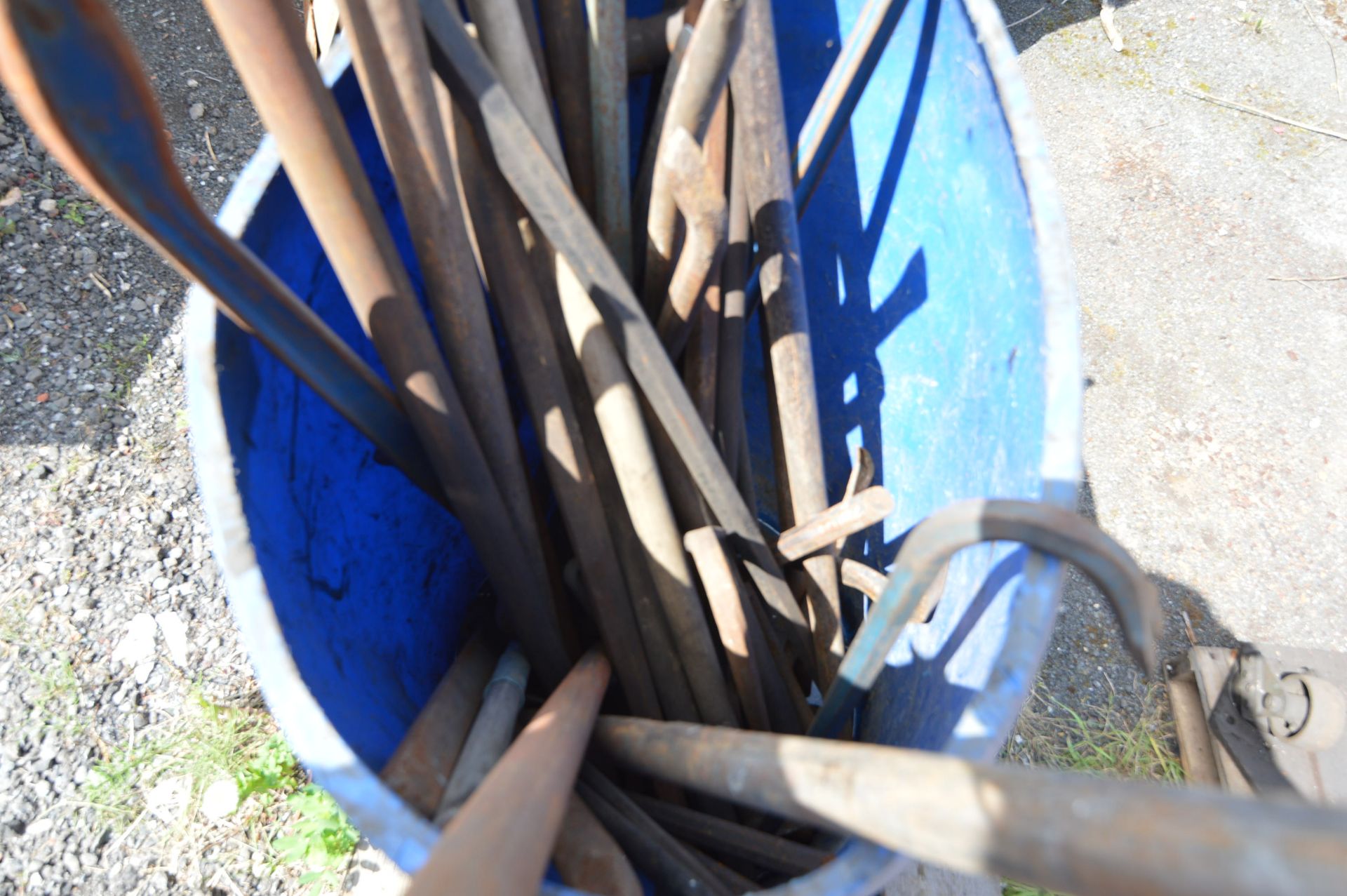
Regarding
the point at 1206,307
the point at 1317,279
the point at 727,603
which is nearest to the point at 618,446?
the point at 727,603

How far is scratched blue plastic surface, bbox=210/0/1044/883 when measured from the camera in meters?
0.81

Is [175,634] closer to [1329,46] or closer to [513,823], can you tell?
[513,823]

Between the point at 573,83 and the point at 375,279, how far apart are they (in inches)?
16.8

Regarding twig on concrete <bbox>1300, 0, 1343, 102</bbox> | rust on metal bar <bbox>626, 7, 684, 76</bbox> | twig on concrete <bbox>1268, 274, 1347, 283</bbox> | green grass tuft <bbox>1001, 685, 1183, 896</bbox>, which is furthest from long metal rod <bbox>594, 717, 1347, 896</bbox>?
twig on concrete <bbox>1300, 0, 1343, 102</bbox>

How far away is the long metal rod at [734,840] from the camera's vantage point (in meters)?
0.94

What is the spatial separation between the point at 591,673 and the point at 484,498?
274 millimetres

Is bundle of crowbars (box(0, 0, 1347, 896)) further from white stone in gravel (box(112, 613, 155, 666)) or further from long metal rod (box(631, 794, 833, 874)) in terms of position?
white stone in gravel (box(112, 613, 155, 666))

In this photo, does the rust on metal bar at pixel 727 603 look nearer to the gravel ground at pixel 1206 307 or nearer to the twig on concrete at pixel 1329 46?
the gravel ground at pixel 1206 307

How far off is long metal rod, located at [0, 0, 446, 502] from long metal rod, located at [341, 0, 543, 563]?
0.13 metres

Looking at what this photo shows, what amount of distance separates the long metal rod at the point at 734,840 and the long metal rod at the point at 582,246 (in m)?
0.36

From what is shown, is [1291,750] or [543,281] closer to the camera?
[543,281]

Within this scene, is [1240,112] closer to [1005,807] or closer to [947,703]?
[947,703]

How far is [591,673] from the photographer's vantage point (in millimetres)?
1027

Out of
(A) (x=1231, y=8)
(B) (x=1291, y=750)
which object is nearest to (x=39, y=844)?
(B) (x=1291, y=750)
